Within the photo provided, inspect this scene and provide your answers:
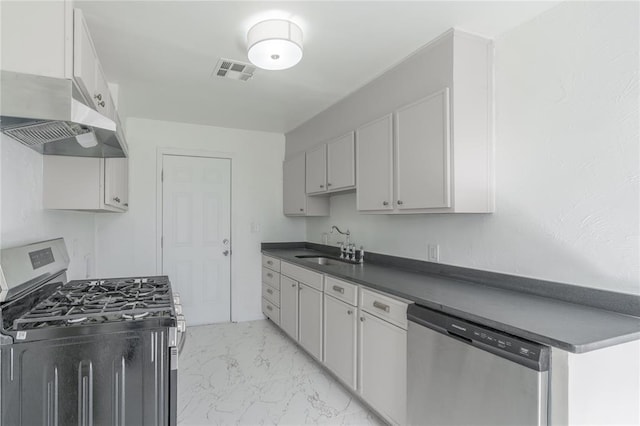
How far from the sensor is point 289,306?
3.46 metres

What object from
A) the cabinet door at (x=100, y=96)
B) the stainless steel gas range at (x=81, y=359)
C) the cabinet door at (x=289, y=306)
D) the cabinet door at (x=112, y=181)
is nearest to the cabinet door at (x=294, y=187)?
the cabinet door at (x=289, y=306)

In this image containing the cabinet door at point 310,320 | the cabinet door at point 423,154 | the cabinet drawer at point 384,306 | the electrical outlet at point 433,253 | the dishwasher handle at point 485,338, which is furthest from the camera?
the cabinet door at point 310,320

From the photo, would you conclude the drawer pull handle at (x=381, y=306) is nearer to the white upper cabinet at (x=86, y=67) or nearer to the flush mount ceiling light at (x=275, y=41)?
the flush mount ceiling light at (x=275, y=41)

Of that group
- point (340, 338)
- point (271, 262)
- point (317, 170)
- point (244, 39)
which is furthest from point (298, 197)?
point (244, 39)

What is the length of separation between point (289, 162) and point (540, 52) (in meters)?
2.82

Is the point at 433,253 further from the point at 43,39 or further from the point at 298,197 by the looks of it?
the point at 43,39

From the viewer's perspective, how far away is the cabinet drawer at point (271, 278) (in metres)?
3.82

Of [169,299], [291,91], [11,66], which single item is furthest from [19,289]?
[291,91]

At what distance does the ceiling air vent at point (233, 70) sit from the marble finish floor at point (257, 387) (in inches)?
91.1

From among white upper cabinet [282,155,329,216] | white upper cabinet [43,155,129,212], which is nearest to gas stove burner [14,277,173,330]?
white upper cabinet [43,155,129,212]

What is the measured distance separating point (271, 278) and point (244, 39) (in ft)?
8.52

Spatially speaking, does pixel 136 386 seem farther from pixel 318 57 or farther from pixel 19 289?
pixel 318 57

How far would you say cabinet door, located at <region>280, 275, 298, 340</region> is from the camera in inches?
130

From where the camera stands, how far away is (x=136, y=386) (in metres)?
1.42
